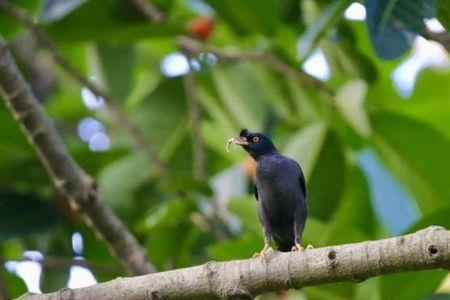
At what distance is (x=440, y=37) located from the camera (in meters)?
4.10

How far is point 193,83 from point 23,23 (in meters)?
0.97

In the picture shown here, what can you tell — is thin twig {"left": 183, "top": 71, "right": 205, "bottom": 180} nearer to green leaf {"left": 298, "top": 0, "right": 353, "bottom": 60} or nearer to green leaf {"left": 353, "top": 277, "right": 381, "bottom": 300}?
green leaf {"left": 298, "top": 0, "right": 353, "bottom": 60}

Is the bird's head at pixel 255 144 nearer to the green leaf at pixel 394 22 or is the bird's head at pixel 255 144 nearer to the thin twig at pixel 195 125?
the green leaf at pixel 394 22

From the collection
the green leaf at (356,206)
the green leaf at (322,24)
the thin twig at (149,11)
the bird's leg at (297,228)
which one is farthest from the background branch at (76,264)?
the bird's leg at (297,228)

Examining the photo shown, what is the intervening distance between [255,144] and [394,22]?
2.26ft

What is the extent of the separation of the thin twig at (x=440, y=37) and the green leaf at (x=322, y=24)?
361 mm

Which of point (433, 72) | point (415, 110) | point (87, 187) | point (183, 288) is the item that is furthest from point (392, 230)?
point (183, 288)

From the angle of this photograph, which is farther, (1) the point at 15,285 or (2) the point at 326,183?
(1) the point at 15,285

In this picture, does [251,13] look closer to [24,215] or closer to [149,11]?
[149,11]

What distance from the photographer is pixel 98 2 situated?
5.71m

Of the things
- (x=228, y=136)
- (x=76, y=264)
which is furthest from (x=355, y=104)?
(x=76, y=264)

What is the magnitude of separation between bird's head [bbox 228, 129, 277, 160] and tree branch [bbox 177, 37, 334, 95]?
140 centimetres

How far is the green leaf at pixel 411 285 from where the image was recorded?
14.5ft

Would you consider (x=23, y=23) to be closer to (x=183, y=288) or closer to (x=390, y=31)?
(x=390, y=31)
